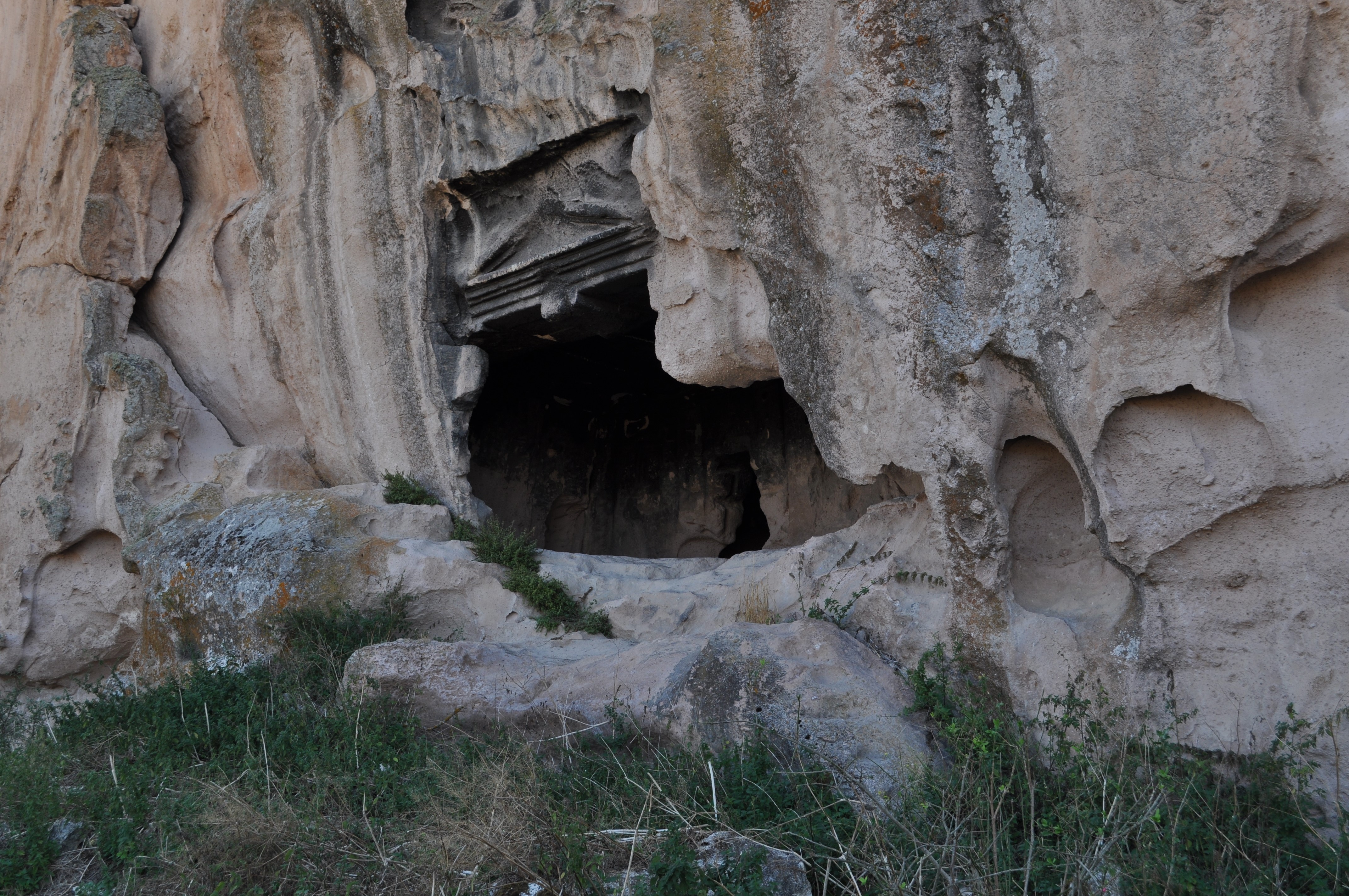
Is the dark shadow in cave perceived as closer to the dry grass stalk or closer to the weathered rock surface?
the dry grass stalk

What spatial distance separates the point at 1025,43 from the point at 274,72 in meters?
4.71

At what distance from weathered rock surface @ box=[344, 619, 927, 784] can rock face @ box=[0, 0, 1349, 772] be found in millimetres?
452

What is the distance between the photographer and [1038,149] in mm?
3867

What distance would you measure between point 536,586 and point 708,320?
165cm

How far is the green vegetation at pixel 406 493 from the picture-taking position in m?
5.95

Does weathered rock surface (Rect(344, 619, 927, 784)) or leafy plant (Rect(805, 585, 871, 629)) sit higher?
leafy plant (Rect(805, 585, 871, 629))

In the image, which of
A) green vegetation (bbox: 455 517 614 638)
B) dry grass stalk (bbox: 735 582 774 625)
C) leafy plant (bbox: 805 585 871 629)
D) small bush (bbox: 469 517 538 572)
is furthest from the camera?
small bush (bbox: 469 517 538 572)

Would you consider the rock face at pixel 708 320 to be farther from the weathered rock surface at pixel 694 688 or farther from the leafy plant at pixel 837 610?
the weathered rock surface at pixel 694 688

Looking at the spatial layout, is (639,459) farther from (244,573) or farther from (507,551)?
(244,573)

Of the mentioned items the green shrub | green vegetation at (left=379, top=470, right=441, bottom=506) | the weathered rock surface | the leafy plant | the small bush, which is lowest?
the green shrub

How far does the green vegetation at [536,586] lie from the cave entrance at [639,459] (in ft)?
6.31

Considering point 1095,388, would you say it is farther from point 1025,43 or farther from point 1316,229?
point 1025,43

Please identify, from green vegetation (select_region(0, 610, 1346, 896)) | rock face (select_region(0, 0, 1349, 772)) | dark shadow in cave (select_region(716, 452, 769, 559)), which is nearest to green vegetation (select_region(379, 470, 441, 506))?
rock face (select_region(0, 0, 1349, 772))

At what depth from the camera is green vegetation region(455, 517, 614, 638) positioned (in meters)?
5.35
